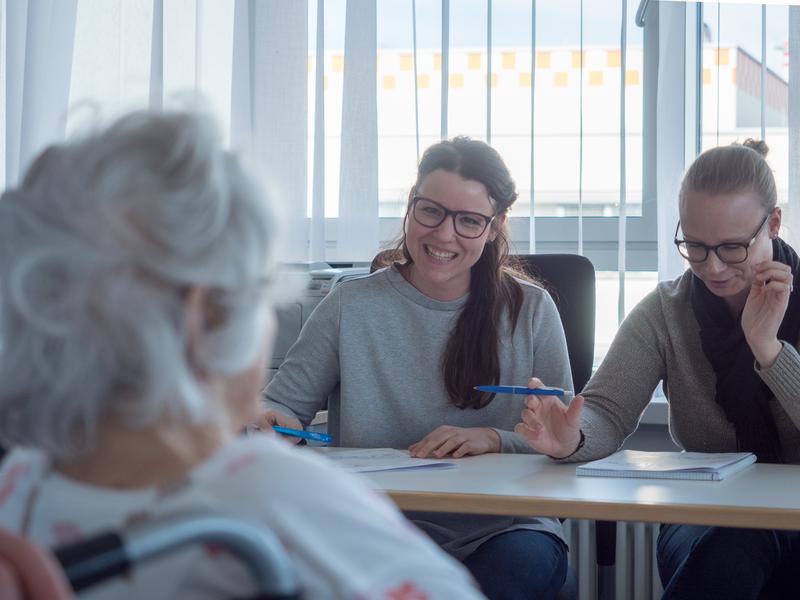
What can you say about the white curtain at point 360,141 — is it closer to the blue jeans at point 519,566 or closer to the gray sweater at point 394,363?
the gray sweater at point 394,363

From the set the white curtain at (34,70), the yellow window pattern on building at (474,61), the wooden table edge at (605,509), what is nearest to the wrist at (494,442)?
the wooden table edge at (605,509)

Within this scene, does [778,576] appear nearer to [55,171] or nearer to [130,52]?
[55,171]

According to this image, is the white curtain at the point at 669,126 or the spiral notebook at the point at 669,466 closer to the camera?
the spiral notebook at the point at 669,466

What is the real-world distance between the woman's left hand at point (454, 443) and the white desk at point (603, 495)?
128 mm

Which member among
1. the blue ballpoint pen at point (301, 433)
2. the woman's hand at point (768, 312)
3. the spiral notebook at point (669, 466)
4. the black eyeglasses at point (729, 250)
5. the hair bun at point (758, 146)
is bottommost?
the spiral notebook at point (669, 466)

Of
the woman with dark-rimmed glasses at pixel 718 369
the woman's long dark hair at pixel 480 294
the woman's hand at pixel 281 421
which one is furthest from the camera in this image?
the woman's long dark hair at pixel 480 294

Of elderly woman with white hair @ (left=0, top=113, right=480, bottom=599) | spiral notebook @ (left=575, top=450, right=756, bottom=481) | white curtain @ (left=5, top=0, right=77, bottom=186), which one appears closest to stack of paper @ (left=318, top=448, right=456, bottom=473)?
spiral notebook @ (left=575, top=450, right=756, bottom=481)

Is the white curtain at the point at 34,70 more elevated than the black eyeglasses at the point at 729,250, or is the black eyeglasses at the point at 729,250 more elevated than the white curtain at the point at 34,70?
the white curtain at the point at 34,70

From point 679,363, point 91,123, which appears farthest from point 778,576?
point 91,123

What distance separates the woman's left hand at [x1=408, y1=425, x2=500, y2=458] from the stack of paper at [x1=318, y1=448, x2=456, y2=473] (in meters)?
0.03

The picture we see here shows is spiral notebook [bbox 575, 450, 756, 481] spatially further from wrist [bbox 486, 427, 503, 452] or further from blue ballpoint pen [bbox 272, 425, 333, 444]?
blue ballpoint pen [bbox 272, 425, 333, 444]

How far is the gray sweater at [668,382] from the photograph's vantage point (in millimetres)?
2062

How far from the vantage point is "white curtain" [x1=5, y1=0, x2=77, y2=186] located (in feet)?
10.6

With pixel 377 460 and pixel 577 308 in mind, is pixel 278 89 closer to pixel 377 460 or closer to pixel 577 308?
pixel 577 308
